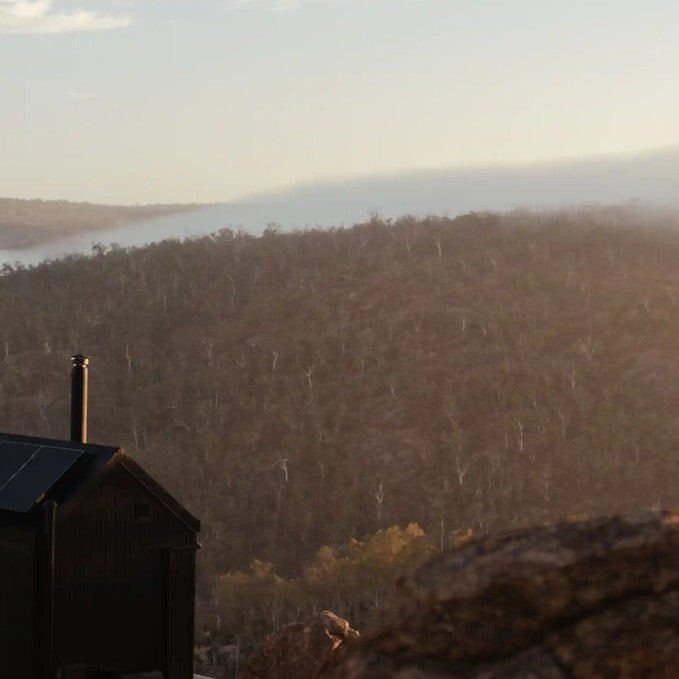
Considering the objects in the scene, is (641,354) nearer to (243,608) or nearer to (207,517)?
(207,517)

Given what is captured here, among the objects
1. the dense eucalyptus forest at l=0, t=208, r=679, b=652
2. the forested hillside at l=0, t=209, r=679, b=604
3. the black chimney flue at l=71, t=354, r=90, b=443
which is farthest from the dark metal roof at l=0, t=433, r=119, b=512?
the forested hillside at l=0, t=209, r=679, b=604

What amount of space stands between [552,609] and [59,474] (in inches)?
430

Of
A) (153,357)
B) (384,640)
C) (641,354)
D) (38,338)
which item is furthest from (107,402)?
(384,640)

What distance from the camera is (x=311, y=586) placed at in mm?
45312

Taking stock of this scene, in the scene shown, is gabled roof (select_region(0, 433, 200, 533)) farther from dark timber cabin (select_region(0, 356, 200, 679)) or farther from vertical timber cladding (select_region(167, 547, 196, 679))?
vertical timber cladding (select_region(167, 547, 196, 679))

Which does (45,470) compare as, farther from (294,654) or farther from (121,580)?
(294,654)

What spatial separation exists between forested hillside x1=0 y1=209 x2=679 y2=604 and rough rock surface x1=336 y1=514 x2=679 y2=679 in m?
44.7

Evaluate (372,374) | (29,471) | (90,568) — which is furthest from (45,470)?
(372,374)

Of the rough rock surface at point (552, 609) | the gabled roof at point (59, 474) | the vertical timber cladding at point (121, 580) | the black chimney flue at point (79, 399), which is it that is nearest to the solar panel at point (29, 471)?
the gabled roof at point (59, 474)

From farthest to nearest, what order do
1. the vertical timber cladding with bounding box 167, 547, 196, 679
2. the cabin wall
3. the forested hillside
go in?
the forested hillside → the vertical timber cladding with bounding box 167, 547, 196, 679 → the cabin wall

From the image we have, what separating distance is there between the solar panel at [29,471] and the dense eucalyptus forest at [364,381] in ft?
94.2

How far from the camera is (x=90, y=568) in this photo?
1509 centimetres

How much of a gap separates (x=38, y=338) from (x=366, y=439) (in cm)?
2775

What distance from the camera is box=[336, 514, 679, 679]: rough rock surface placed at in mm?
5027
